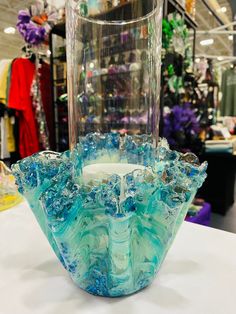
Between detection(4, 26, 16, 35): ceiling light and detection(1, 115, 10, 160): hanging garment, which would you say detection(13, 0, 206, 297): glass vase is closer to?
detection(1, 115, 10, 160): hanging garment

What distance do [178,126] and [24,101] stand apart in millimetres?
1095

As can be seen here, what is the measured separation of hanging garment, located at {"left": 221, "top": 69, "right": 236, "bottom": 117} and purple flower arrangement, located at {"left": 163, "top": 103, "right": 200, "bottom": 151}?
8.16ft

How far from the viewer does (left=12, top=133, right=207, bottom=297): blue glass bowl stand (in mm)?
268

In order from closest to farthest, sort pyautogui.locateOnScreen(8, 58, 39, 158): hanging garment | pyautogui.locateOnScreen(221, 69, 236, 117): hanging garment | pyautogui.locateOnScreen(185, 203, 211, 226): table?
pyautogui.locateOnScreen(185, 203, 211, 226): table → pyautogui.locateOnScreen(8, 58, 39, 158): hanging garment → pyautogui.locateOnScreen(221, 69, 236, 117): hanging garment

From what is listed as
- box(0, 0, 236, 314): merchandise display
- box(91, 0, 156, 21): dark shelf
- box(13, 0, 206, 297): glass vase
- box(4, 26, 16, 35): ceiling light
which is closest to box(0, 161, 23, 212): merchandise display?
box(0, 0, 236, 314): merchandise display

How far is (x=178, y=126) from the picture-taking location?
5.26 feet

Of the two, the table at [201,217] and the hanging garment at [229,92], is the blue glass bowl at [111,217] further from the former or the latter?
the hanging garment at [229,92]

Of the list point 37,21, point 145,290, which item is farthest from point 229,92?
point 145,290

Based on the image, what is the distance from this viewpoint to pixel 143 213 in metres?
0.29

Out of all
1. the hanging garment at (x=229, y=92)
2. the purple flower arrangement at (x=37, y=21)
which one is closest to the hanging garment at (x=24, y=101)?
the purple flower arrangement at (x=37, y=21)

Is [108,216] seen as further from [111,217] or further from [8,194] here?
[8,194]

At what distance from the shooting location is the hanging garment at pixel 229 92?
3.71m

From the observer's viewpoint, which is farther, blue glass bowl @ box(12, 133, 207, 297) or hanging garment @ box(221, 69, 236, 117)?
hanging garment @ box(221, 69, 236, 117)

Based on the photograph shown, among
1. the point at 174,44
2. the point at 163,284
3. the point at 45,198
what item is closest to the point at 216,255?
the point at 163,284
